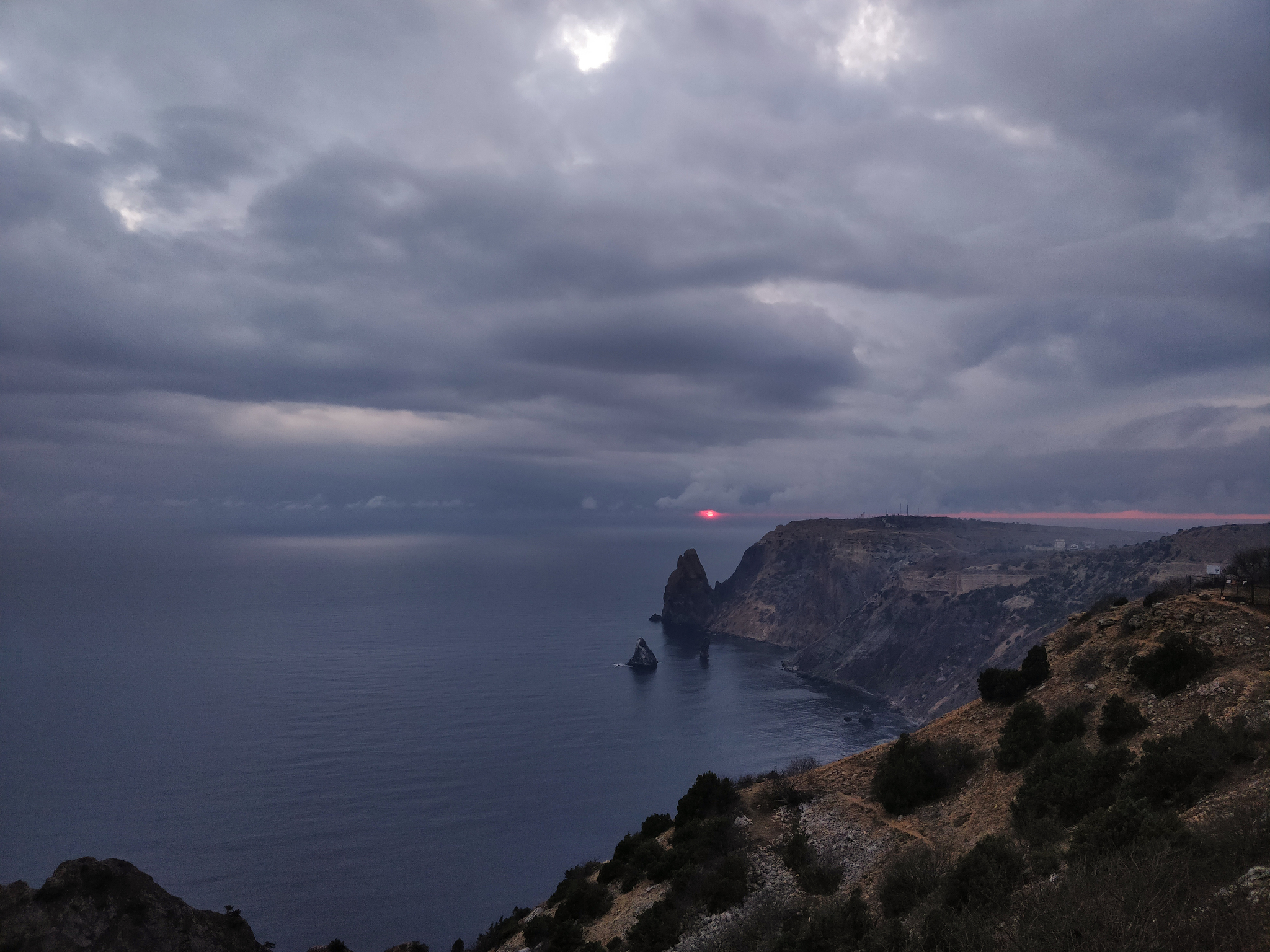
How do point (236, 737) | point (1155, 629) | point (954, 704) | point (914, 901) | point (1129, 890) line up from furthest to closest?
point (954, 704) < point (236, 737) < point (1155, 629) < point (914, 901) < point (1129, 890)

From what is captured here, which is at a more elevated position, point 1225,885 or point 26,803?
point 1225,885

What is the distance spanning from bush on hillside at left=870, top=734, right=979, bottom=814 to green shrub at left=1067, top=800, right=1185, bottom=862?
9.86 m

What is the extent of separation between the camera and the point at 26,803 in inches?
2876

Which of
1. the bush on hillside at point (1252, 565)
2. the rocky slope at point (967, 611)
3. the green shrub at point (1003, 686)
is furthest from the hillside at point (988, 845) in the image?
the rocky slope at point (967, 611)

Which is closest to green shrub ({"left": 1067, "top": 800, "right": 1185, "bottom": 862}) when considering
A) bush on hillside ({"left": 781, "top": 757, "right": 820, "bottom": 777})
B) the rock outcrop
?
bush on hillside ({"left": 781, "top": 757, "right": 820, "bottom": 777})

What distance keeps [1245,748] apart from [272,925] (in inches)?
2504

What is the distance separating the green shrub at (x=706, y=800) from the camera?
30266 mm

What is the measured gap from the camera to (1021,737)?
86.0ft

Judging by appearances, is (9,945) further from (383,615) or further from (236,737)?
(383,615)

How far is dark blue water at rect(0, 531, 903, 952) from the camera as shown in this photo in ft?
199

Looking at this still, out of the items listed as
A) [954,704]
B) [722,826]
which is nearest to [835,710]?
[954,704]

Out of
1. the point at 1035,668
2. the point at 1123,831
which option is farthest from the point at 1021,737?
the point at 1123,831

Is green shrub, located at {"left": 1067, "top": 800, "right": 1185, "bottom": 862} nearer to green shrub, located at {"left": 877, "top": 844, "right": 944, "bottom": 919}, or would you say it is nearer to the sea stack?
green shrub, located at {"left": 877, "top": 844, "right": 944, "bottom": 919}

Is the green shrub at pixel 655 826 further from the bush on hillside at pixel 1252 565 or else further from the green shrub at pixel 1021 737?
the bush on hillside at pixel 1252 565
